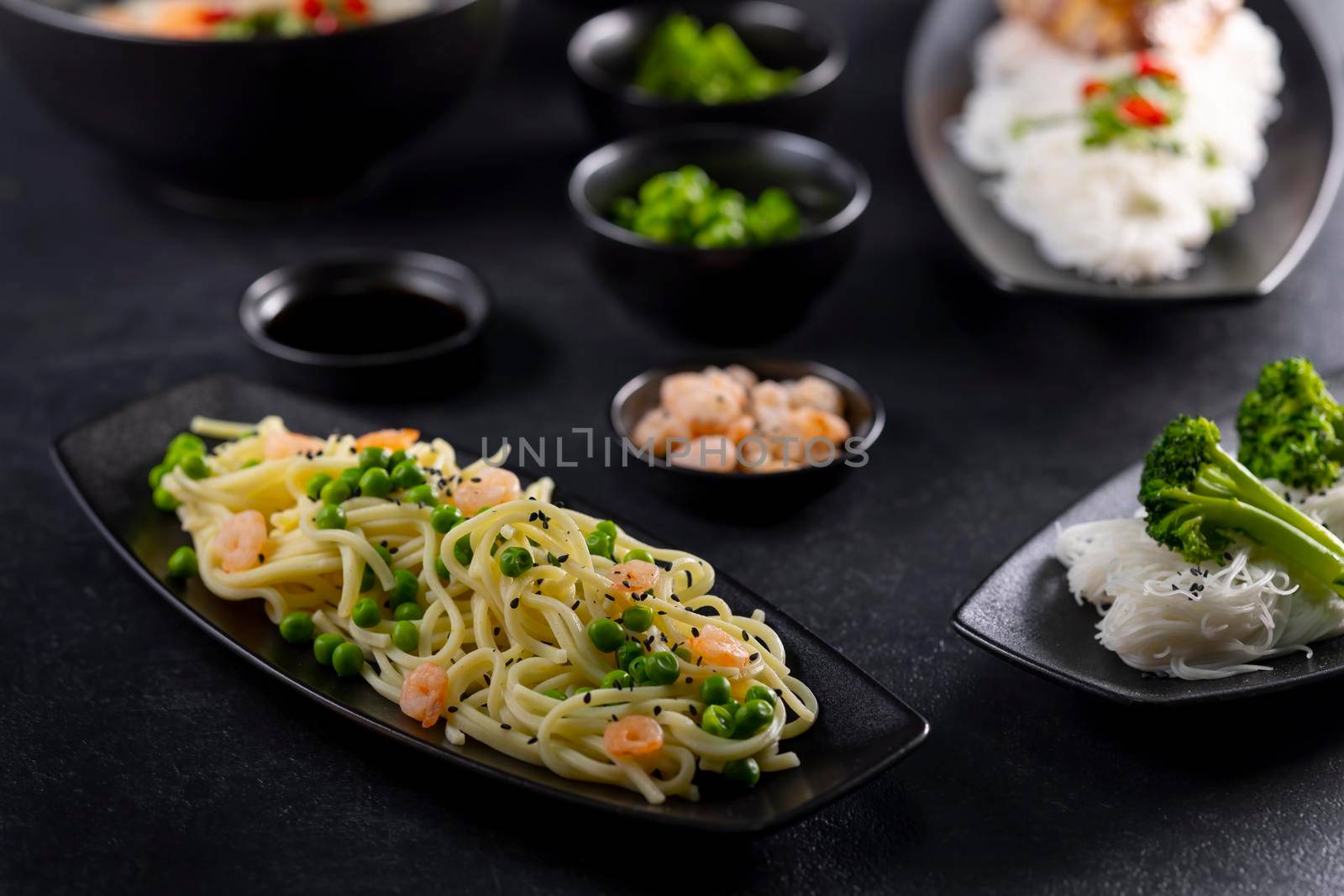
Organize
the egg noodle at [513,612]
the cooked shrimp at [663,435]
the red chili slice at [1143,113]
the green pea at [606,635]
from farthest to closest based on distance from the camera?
the red chili slice at [1143,113], the cooked shrimp at [663,435], the green pea at [606,635], the egg noodle at [513,612]

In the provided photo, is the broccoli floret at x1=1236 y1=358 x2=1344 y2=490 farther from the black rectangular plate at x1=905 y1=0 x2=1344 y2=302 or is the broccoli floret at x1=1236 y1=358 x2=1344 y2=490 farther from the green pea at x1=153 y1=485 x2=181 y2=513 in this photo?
the green pea at x1=153 y1=485 x2=181 y2=513

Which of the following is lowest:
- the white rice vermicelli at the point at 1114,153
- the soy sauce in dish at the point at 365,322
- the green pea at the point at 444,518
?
the soy sauce in dish at the point at 365,322

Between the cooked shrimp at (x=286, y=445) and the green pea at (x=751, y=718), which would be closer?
the green pea at (x=751, y=718)

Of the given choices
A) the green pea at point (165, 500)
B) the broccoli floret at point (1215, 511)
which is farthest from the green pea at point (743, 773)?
the green pea at point (165, 500)

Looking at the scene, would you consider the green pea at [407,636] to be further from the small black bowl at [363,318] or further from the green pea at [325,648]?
the small black bowl at [363,318]

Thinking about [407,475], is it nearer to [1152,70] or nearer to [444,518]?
[444,518]

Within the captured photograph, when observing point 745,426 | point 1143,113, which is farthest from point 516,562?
point 1143,113

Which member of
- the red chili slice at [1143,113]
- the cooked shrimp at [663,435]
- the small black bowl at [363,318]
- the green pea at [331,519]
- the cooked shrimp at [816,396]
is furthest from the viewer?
the red chili slice at [1143,113]
